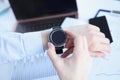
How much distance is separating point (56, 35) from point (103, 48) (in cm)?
14

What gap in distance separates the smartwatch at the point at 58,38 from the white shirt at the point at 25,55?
0.29 feet

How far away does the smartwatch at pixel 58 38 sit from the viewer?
551 mm

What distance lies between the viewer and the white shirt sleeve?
0.66 metres

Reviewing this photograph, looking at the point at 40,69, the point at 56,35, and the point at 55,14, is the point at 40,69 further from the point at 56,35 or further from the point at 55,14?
the point at 55,14

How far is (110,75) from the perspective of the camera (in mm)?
599

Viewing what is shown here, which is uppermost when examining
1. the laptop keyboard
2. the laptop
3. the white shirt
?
the laptop

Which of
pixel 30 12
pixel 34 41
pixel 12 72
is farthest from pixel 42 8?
pixel 12 72

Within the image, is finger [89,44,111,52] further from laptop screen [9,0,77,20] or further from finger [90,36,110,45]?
laptop screen [9,0,77,20]

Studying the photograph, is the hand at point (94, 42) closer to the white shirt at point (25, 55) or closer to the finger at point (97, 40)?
the finger at point (97, 40)

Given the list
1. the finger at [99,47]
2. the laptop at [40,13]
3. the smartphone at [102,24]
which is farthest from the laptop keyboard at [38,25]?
the finger at [99,47]

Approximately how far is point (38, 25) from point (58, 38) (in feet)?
0.73

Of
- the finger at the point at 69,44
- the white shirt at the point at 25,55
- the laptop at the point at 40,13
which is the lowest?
the white shirt at the point at 25,55

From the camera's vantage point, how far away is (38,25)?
76 cm

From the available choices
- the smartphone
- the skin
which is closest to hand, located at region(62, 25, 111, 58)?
the skin
